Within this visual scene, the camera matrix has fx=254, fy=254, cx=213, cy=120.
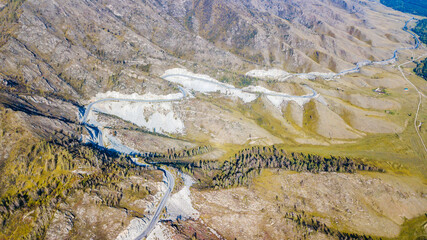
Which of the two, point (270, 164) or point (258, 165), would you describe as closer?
point (258, 165)

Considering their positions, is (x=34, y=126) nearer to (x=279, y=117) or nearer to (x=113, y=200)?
(x=113, y=200)

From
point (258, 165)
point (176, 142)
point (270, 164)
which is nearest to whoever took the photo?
point (258, 165)

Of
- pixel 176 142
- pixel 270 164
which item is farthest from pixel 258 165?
pixel 176 142

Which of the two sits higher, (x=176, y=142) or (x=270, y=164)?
(x=176, y=142)

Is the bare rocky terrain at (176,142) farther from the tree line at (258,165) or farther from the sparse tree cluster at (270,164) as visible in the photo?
the sparse tree cluster at (270,164)

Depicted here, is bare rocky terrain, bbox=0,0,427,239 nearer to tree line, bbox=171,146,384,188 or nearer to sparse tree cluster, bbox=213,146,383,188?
tree line, bbox=171,146,384,188

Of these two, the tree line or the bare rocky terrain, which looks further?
the tree line

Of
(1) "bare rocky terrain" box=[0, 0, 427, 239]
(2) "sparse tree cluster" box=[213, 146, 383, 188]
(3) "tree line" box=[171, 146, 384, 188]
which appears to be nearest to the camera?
(1) "bare rocky terrain" box=[0, 0, 427, 239]

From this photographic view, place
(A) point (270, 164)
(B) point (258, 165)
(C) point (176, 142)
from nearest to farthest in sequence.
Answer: (B) point (258, 165), (A) point (270, 164), (C) point (176, 142)

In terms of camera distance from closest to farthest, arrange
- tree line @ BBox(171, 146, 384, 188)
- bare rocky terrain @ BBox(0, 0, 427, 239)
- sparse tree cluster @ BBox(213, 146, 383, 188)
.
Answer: bare rocky terrain @ BBox(0, 0, 427, 239)
tree line @ BBox(171, 146, 384, 188)
sparse tree cluster @ BBox(213, 146, 383, 188)

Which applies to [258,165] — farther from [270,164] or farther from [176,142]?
[176,142]

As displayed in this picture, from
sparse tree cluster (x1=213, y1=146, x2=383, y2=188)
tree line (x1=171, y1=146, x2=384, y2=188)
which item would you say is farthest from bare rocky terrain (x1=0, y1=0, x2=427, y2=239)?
sparse tree cluster (x1=213, y1=146, x2=383, y2=188)
